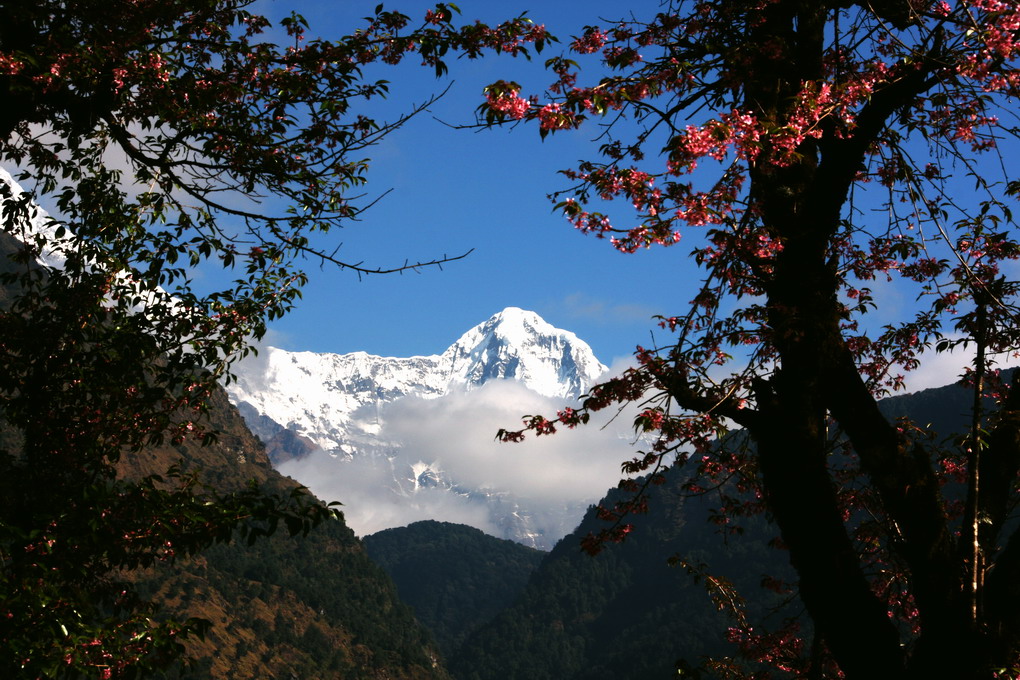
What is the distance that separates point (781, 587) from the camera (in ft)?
37.4

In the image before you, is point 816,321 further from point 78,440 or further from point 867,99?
point 78,440

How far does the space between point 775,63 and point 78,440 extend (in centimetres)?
922

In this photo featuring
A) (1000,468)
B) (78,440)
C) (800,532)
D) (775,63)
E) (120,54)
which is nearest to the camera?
(800,532)

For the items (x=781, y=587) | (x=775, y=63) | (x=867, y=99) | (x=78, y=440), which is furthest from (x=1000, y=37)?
(x=78, y=440)

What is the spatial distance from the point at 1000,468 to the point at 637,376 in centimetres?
291

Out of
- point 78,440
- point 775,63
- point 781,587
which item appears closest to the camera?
point 775,63

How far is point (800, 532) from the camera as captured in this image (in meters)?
5.90

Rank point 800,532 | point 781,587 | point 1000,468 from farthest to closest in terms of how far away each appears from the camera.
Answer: point 781,587 < point 1000,468 < point 800,532

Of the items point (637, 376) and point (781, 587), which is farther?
point (781, 587)

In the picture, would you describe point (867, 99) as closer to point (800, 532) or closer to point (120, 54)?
point (800, 532)

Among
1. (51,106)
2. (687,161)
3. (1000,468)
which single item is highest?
(51,106)

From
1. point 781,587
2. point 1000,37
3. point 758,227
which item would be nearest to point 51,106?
point 758,227

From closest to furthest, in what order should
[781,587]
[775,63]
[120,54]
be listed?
[775,63], [120,54], [781,587]

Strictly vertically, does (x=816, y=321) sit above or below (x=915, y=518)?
above
